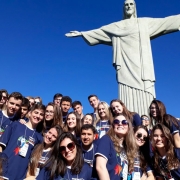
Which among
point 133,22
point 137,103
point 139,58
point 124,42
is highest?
point 133,22

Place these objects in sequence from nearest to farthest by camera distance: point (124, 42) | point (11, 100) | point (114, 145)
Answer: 1. point (114, 145)
2. point (11, 100)
3. point (124, 42)

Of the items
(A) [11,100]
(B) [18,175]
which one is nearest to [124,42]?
(A) [11,100]

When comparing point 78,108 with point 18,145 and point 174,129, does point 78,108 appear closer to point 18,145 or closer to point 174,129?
point 18,145

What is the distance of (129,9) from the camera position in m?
9.46

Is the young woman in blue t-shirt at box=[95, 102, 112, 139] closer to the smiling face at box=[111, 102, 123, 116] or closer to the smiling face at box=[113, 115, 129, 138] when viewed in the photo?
the smiling face at box=[111, 102, 123, 116]

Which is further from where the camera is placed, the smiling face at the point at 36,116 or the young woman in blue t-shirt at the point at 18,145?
the smiling face at the point at 36,116

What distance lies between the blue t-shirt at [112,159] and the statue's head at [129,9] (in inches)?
291

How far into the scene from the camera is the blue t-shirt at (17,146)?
136 inches

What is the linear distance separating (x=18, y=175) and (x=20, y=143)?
47 centimetres

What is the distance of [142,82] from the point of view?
8.59 meters

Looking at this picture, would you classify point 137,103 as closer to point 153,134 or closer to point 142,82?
point 142,82

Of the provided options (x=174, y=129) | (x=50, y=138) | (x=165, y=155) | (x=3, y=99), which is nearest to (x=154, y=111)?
(x=174, y=129)

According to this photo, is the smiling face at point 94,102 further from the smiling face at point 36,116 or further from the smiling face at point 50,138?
the smiling face at point 50,138

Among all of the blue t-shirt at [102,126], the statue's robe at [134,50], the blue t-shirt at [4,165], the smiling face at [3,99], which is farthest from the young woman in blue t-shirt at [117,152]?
the statue's robe at [134,50]
